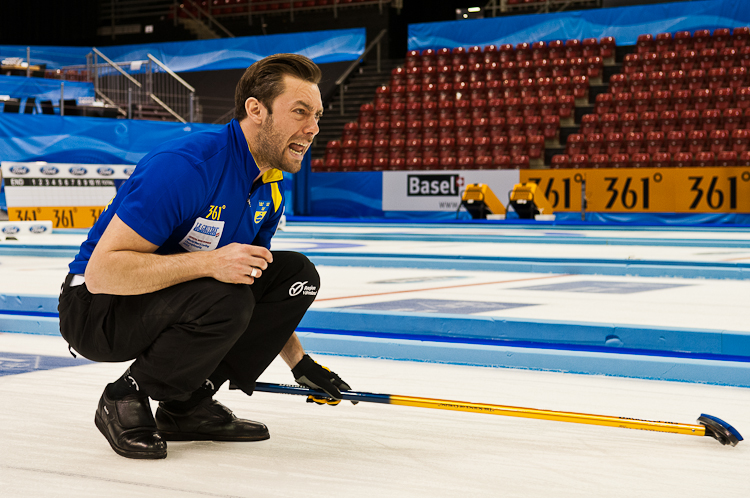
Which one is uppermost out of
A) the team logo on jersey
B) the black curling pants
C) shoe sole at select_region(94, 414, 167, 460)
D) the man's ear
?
the man's ear

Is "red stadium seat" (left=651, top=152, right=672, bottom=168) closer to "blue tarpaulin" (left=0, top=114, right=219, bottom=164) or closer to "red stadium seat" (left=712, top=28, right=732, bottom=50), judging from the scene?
"red stadium seat" (left=712, top=28, right=732, bottom=50)

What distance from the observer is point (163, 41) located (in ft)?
69.6

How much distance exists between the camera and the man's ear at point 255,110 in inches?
71.8

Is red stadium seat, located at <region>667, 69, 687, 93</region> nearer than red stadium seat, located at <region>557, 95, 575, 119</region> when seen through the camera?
Yes

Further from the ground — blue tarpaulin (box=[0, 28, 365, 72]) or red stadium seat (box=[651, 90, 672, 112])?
blue tarpaulin (box=[0, 28, 365, 72])

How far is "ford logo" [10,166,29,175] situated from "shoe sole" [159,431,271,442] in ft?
35.0

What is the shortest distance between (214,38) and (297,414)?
2003 centimetres

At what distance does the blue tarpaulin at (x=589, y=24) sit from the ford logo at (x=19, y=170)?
10.2 metres

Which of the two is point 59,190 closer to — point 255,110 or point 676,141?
point 676,141

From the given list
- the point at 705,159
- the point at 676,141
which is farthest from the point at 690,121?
the point at 705,159

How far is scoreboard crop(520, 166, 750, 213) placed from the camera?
45.3 ft

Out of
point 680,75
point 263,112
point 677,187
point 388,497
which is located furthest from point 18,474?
point 680,75

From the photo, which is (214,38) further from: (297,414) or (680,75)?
(297,414)

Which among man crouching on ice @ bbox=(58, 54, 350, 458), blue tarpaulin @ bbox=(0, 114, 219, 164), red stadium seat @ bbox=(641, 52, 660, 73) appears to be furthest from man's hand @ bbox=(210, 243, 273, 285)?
red stadium seat @ bbox=(641, 52, 660, 73)
